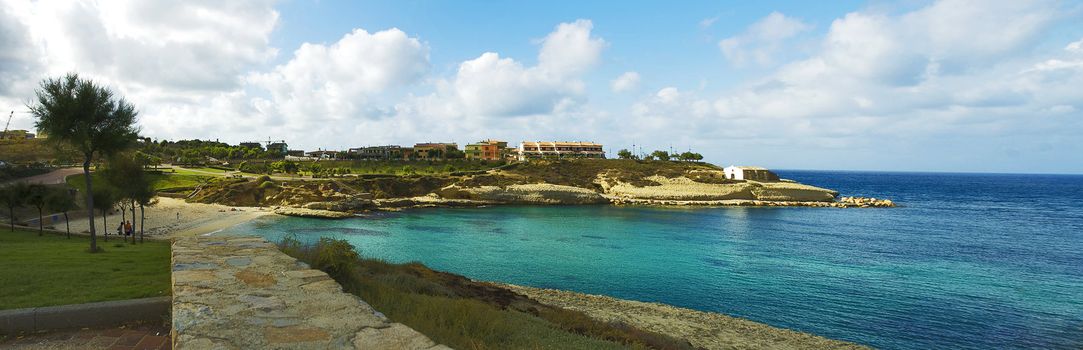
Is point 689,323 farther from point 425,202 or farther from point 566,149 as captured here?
point 566,149

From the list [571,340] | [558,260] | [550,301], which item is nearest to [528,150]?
[558,260]

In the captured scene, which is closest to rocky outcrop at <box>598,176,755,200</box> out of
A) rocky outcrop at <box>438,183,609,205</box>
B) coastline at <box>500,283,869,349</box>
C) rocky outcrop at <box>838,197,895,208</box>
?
rocky outcrop at <box>438,183,609,205</box>

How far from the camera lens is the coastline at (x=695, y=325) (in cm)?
1579

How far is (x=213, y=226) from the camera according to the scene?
4388 centimetres

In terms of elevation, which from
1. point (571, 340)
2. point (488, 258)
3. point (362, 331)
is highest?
point (362, 331)

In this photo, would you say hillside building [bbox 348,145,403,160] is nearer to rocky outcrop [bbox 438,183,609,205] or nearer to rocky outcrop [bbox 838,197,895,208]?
rocky outcrop [bbox 438,183,609,205]

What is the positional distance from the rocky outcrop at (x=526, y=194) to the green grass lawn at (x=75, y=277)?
6747 cm

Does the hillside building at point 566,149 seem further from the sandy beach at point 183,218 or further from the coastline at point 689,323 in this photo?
the coastline at point 689,323

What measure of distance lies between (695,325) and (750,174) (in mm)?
88150

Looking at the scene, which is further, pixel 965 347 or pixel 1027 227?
pixel 1027 227

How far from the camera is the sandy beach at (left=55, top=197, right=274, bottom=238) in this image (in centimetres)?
3838

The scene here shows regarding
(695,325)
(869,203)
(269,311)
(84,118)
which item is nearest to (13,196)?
(84,118)

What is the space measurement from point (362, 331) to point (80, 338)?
4590 mm

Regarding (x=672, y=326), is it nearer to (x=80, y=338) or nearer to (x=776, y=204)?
(x=80, y=338)
